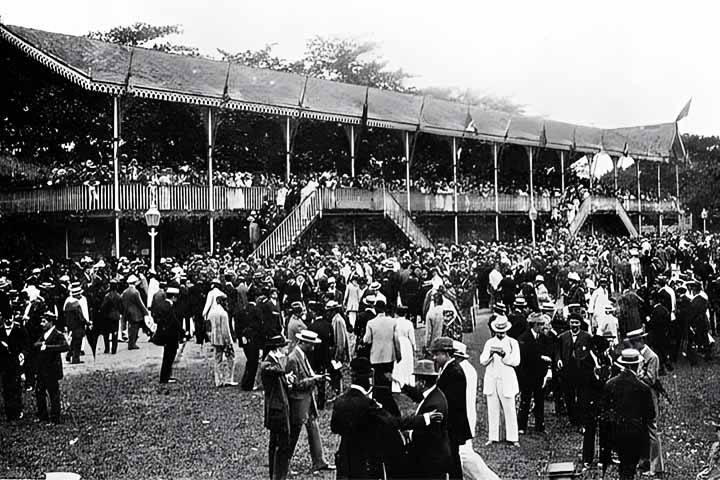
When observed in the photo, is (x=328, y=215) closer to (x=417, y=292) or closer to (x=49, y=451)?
(x=417, y=292)

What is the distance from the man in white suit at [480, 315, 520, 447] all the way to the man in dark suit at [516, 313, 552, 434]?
472mm

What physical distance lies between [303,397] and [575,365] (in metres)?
3.71

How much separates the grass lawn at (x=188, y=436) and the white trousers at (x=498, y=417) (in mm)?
175

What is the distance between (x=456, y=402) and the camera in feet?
24.5

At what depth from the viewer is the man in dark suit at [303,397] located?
830cm

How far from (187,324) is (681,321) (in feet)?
32.5

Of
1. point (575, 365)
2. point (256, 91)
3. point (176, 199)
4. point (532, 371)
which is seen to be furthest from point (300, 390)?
point (256, 91)

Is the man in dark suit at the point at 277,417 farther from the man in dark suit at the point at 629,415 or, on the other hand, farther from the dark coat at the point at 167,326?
the dark coat at the point at 167,326

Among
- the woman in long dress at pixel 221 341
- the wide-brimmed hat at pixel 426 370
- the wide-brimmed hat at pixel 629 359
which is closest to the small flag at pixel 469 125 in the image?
the woman in long dress at pixel 221 341

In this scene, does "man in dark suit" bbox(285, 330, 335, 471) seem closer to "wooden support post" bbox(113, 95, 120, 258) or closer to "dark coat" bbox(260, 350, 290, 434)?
"dark coat" bbox(260, 350, 290, 434)

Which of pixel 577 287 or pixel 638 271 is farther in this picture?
pixel 638 271

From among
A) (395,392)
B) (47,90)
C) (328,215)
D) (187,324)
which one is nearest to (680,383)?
(395,392)

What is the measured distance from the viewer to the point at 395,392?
12.4m

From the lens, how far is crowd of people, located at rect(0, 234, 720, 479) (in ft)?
23.1
